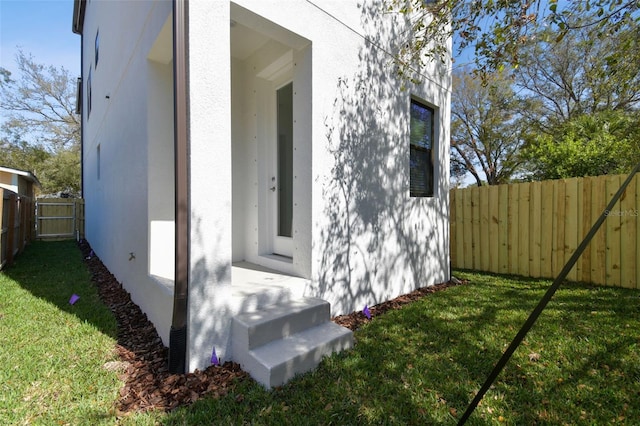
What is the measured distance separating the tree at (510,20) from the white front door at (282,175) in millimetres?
1837

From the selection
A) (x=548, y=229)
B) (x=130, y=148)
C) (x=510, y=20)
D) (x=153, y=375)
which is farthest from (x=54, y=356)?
(x=548, y=229)

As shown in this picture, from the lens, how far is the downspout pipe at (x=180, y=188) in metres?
2.46

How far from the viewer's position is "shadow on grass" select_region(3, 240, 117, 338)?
147 inches

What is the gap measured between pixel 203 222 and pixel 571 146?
37.7ft

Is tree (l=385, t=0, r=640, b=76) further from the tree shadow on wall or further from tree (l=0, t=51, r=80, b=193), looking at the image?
tree (l=0, t=51, r=80, b=193)

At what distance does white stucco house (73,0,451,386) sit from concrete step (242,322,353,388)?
0.02 metres

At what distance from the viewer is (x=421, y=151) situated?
5.45m

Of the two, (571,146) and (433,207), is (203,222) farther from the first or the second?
(571,146)

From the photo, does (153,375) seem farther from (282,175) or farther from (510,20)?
(510,20)

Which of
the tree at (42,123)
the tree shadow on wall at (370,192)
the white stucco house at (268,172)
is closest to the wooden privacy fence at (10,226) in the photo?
the white stucco house at (268,172)

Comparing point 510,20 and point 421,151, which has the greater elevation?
point 510,20

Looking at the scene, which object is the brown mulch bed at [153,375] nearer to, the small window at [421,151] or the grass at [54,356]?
the grass at [54,356]

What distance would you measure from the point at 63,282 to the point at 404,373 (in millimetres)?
5779

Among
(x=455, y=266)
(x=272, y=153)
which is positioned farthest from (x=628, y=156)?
(x=272, y=153)
